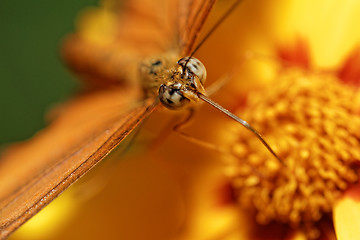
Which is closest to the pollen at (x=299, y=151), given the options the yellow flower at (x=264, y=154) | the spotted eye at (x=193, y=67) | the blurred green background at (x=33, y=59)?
the yellow flower at (x=264, y=154)

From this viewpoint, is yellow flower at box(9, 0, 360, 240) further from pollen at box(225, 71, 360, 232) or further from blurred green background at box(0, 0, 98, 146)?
blurred green background at box(0, 0, 98, 146)

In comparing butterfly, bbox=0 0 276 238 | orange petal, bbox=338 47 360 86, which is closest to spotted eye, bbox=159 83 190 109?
butterfly, bbox=0 0 276 238

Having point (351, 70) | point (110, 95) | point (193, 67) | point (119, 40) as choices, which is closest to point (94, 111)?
point (110, 95)

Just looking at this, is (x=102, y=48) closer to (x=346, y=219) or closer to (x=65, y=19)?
(x=65, y=19)

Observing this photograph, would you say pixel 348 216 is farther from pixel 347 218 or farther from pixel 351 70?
pixel 351 70

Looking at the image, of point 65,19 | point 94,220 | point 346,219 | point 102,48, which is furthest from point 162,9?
point 346,219

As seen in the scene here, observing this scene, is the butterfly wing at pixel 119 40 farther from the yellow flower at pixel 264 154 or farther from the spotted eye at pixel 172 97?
the spotted eye at pixel 172 97
